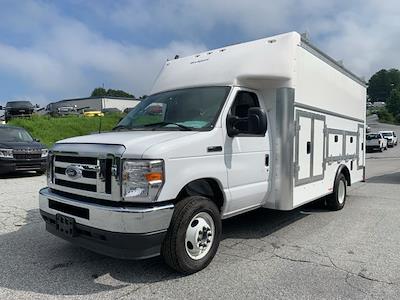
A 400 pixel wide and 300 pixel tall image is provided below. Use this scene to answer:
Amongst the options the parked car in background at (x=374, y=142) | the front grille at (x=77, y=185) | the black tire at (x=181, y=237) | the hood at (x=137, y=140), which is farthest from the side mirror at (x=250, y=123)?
the parked car in background at (x=374, y=142)

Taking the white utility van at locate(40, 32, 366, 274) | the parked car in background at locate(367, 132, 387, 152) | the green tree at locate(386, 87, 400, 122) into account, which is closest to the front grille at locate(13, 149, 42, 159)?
the white utility van at locate(40, 32, 366, 274)

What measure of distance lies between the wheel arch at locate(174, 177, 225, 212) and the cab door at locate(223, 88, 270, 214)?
15 centimetres

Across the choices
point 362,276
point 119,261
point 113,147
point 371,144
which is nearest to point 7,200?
point 119,261

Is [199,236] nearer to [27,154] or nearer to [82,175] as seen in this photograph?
[82,175]

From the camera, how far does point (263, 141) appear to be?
5.80 m

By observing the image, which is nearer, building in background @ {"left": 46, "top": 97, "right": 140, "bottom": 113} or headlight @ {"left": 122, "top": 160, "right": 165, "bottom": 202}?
headlight @ {"left": 122, "top": 160, "right": 165, "bottom": 202}

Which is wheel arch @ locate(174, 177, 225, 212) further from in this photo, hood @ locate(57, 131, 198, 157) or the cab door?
hood @ locate(57, 131, 198, 157)

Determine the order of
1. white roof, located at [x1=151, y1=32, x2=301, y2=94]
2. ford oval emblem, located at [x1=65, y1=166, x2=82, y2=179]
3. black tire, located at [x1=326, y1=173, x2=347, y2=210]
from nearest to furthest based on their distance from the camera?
ford oval emblem, located at [x1=65, y1=166, x2=82, y2=179]
white roof, located at [x1=151, y1=32, x2=301, y2=94]
black tire, located at [x1=326, y1=173, x2=347, y2=210]

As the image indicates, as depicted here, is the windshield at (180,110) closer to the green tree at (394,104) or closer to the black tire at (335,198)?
the black tire at (335,198)

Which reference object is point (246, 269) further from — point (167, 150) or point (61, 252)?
point (61, 252)

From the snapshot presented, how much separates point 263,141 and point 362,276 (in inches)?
84.0

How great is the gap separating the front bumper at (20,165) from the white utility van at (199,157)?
8.31m

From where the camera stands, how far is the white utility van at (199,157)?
4.24m

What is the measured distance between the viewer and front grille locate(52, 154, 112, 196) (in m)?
4.34
